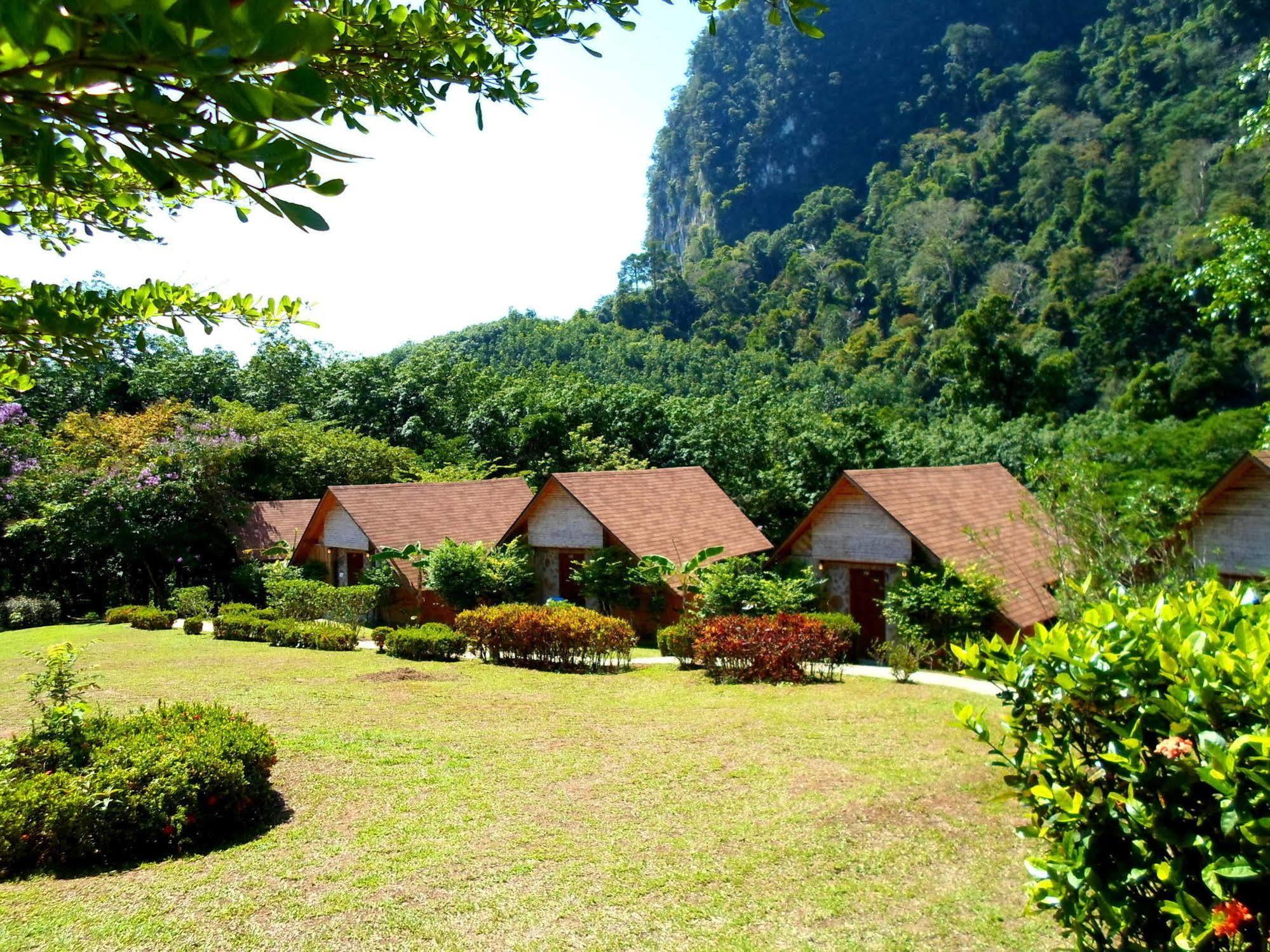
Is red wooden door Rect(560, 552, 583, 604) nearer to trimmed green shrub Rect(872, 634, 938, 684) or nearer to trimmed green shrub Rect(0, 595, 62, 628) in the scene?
trimmed green shrub Rect(872, 634, 938, 684)

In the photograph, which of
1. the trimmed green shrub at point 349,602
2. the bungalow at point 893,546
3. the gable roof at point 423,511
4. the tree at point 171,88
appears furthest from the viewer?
the gable roof at point 423,511

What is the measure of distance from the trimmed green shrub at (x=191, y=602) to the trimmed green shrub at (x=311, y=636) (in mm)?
6448

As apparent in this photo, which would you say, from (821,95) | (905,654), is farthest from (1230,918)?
(821,95)

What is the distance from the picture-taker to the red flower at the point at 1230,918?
3025 millimetres

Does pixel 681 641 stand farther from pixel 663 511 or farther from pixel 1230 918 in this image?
pixel 1230 918

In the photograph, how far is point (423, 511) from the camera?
29.1 m

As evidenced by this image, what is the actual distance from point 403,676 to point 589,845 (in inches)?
400

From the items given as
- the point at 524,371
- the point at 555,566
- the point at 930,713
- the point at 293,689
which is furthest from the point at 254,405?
the point at 930,713

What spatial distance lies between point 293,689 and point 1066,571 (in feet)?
44.7

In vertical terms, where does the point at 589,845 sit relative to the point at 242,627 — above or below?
below

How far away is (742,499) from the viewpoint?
1319 inches

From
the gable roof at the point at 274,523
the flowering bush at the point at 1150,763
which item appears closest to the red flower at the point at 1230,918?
the flowering bush at the point at 1150,763

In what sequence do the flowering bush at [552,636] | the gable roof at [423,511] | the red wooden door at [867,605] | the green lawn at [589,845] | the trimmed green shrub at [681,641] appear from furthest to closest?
the gable roof at [423,511]
the red wooden door at [867,605]
the trimmed green shrub at [681,641]
the flowering bush at [552,636]
the green lawn at [589,845]

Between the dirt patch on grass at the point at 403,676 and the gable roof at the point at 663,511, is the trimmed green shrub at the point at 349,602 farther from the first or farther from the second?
the dirt patch on grass at the point at 403,676
